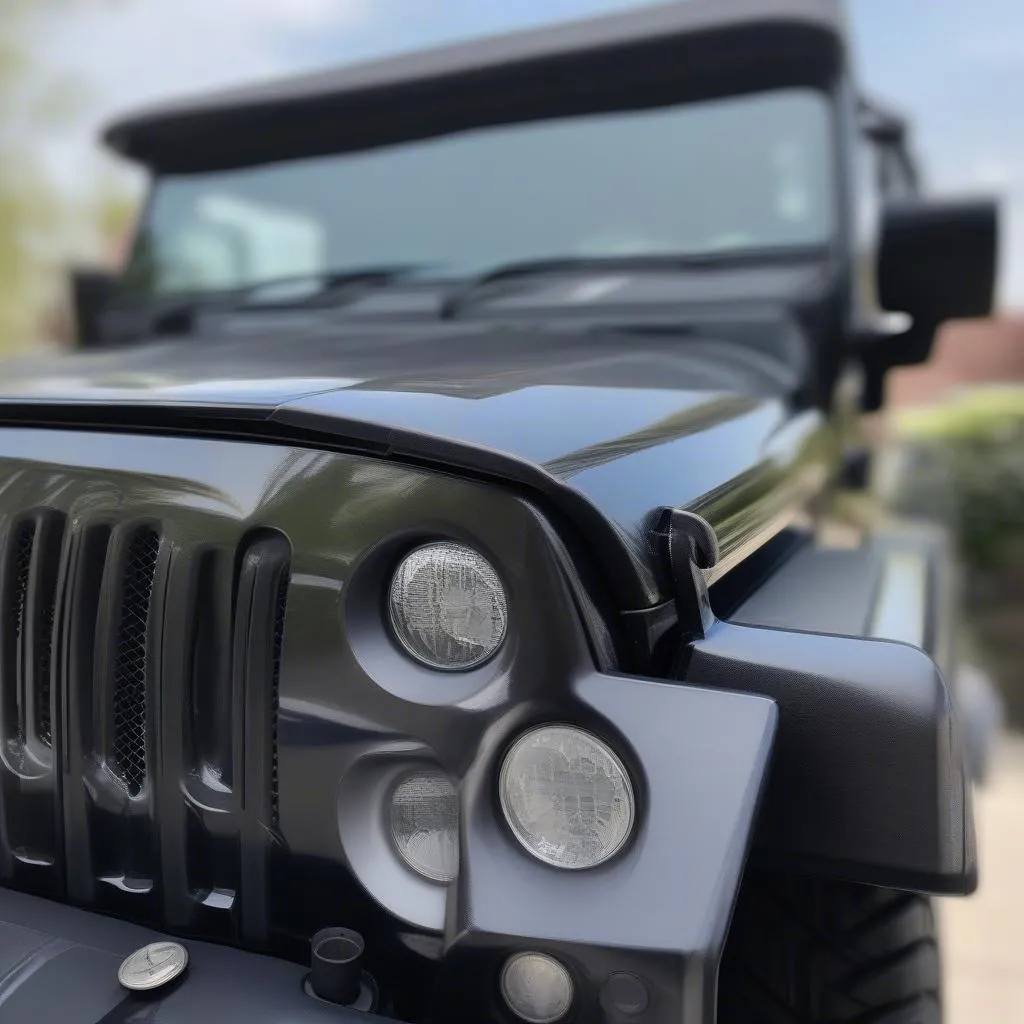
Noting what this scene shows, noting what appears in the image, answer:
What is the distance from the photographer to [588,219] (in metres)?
2.61

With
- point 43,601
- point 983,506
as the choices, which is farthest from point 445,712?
point 983,506

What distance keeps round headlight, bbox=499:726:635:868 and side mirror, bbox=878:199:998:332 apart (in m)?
1.82

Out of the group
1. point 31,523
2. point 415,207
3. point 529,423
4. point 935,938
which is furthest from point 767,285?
point 31,523

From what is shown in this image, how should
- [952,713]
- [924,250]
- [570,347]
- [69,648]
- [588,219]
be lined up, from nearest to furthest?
[952,713] → [69,648] → [570,347] → [924,250] → [588,219]

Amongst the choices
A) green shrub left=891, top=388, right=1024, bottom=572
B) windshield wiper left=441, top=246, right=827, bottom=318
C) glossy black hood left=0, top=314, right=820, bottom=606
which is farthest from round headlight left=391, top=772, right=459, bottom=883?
green shrub left=891, top=388, right=1024, bottom=572

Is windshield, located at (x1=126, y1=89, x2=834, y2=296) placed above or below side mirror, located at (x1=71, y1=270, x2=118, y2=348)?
above

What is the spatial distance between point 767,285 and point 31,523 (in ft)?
5.69

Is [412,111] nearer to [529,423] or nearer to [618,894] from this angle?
[529,423]

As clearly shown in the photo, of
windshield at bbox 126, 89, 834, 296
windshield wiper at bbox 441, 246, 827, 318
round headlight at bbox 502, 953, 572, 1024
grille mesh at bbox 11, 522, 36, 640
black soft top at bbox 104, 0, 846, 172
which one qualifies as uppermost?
black soft top at bbox 104, 0, 846, 172

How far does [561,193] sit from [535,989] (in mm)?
2059

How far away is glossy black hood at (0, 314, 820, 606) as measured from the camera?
1.12 metres

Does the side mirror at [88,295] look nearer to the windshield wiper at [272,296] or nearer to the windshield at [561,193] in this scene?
the windshield wiper at [272,296]

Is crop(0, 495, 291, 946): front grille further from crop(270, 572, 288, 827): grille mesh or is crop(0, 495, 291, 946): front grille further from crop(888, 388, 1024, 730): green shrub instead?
crop(888, 388, 1024, 730): green shrub

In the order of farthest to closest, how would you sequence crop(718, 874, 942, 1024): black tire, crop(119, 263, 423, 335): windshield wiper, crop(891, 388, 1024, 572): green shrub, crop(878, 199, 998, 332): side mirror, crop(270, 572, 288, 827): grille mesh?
crop(891, 388, 1024, 572): green shrub
crop(119, 263, 423, 335): windshield wiper
crop(878, 199, 998, 332): side mirror
crop(718, 874, 942, 1024): black tire
crop(270, 572, 288, 827): grille mesh
